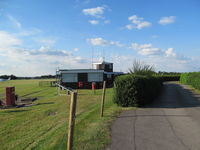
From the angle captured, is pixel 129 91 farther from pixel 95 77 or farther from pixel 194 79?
pixel 95 77

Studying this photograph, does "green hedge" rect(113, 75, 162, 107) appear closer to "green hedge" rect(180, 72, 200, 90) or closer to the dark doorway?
"green hedge" rect(180, 72, 200, 90)

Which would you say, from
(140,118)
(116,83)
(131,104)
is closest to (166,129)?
(140,118)

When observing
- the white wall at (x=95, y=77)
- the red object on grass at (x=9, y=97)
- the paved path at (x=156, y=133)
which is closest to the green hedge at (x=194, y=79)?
the white wall at (x=95, y=77)

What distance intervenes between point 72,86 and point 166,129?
23.9 m

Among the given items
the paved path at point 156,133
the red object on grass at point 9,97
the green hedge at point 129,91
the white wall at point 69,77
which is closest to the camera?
the paved path at point 156,133

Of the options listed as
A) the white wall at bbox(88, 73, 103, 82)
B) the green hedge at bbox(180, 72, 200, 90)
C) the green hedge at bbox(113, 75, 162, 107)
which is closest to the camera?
the green hedge at bbox(113, 75, 162, 107)

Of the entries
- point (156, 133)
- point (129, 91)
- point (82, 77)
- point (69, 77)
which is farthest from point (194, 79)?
point (156, 133)

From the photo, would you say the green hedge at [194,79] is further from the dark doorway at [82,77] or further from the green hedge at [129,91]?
the dark doorway at [82,77]

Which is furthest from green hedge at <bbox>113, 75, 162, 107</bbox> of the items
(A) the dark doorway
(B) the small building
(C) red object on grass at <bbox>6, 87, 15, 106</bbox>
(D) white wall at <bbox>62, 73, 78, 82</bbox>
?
(D) white wall at <bbox>62, 73, 78, 82</bbox>

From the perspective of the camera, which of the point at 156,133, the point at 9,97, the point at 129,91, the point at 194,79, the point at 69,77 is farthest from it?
the point at 69,77

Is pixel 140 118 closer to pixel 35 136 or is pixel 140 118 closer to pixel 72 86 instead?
pixel 35 136

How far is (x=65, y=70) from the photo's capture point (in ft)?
95.2

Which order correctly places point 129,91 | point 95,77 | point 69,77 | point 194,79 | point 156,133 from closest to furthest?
point 156,133 < point 129,91 < point 194,79 < point 69,77 < point 95,77

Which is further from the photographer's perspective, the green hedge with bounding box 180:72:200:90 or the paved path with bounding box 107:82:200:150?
the green hedge with bounding box 180:72:200:90
